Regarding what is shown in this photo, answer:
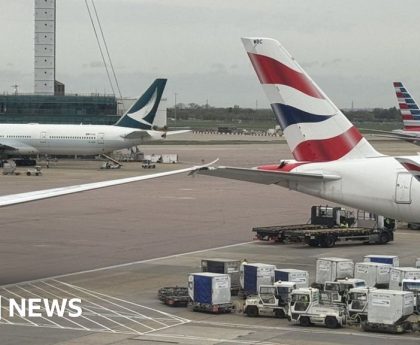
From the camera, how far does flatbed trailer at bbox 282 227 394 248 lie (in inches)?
1597

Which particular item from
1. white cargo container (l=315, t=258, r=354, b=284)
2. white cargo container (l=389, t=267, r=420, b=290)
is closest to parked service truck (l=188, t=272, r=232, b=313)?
white cargo container (l=315, t=258, r=354, b=284)

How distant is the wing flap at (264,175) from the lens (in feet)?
101

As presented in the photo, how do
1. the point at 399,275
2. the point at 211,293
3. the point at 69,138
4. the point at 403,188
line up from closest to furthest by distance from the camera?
the point at 211,293
the point at 399,275
the point at 403,188
the point at 69,138

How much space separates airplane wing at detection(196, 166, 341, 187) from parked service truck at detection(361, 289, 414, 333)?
8789mm

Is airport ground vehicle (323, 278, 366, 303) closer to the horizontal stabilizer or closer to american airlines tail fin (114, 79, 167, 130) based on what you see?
the horizontal stabilizer

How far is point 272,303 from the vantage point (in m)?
25.5

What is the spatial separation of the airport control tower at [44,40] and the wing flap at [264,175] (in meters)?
148

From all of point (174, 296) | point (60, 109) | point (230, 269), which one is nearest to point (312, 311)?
point (174, 296)

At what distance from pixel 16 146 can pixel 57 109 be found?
30.1 metres

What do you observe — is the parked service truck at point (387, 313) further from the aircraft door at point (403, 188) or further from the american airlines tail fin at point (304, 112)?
the american airlines tail fin at point (304, 112)

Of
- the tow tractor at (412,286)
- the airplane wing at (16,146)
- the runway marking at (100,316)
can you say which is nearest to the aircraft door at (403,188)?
the tow tractor at (412,286)

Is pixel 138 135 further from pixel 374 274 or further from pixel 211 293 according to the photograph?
pixel 211 293

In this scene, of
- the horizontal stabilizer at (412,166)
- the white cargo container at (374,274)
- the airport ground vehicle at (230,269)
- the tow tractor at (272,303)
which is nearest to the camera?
the tow tractor at (272,303)

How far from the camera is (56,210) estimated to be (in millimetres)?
56438
